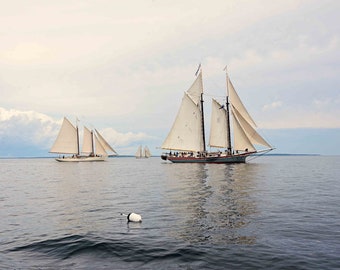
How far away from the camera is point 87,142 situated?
5448 inches

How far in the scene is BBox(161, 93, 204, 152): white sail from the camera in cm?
9312

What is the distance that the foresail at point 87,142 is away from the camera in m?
136

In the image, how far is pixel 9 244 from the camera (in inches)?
605

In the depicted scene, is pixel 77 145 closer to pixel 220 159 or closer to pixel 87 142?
pixel 87 142

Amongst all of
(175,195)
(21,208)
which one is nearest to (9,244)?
(21,208)

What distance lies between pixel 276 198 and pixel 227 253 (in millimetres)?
16707

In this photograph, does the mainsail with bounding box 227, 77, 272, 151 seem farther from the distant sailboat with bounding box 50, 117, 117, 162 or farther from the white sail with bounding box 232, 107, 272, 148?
the distant sailboat with bounding box 50, 117, 117, 162

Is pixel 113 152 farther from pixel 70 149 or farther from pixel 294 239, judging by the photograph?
pixel 294 239

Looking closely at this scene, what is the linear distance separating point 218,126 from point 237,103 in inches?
329

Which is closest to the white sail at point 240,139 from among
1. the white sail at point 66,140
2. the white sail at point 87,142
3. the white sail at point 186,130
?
the white sail at point 186,130

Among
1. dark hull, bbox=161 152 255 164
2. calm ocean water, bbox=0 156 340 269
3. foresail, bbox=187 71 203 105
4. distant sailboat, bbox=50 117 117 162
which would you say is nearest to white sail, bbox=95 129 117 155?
distant sailboat, bbox=50 117 117 162

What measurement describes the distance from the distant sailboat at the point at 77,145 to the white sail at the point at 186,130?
156 ft

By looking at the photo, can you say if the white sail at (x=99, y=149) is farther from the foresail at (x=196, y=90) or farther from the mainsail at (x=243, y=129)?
the mainsail at (x=243, y=129)

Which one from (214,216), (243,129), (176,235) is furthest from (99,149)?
(176,235)
